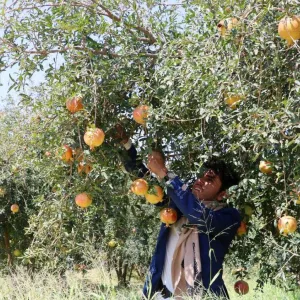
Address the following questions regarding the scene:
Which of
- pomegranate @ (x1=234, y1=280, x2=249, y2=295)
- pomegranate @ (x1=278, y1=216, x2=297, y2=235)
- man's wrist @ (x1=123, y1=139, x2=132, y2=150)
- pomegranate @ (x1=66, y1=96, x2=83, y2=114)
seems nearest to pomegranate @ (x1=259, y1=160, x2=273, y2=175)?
pomegranate @ (x1=278, y1=216, x2=297, y2=235)

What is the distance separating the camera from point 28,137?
10.5 feet

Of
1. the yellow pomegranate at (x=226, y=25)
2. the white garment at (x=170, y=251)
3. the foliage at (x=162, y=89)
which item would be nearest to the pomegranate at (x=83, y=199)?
the foliage at (x=162, y=89)

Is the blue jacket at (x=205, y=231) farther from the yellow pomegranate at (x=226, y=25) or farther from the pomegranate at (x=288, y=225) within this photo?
the yellow pomegranate at (x=226, y=25)

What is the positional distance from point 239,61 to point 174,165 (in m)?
0.91

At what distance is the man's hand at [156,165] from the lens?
2.44 m

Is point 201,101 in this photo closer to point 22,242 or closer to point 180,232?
point 180,232

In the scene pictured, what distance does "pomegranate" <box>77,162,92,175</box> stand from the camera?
8.55 ft

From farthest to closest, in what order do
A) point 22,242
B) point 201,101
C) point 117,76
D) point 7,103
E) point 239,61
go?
point 22,242, point 7,103, point 117,76, point 201,101, point 239,61

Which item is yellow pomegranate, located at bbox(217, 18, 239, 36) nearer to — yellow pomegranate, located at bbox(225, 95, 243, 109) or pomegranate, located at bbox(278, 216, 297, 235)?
yellow pomegranate, located at bbox(225, 95, 243, 109)

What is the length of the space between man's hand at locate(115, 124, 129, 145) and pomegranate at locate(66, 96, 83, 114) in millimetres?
246

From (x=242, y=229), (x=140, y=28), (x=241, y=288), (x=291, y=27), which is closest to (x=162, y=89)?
(x=140, y=28)

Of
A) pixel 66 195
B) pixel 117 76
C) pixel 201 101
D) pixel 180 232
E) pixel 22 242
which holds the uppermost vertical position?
pixel 117 76

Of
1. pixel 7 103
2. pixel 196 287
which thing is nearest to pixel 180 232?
pixel 196 287

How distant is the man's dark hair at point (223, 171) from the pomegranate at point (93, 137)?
674 millimetres
